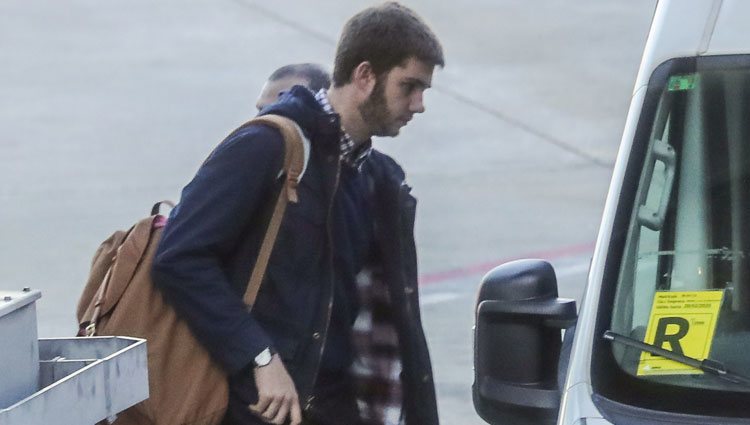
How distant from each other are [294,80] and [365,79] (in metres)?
1.16

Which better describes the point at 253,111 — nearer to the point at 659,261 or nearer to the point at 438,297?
the point at 438,297

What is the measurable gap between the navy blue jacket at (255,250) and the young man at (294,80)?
1.07 metres

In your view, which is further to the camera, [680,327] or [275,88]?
[275,88]

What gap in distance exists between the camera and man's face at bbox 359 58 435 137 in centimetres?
395

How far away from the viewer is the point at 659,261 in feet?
10.9

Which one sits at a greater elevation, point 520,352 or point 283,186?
point 283,186

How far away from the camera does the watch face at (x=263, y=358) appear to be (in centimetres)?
374

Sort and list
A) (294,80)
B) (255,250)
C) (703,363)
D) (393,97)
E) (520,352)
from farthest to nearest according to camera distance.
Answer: (294,80)
(393,97)
(255,250)
(520,352)
(703,363)

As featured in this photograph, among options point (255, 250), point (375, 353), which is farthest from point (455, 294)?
point (255, 250)

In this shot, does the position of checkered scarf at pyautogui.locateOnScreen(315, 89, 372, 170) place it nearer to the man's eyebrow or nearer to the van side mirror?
the man's eyebrow

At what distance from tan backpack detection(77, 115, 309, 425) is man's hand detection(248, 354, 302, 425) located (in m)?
0.13

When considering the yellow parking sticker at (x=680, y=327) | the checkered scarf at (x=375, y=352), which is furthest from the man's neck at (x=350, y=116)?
the yellow parking sticker at (x=680, y=327)

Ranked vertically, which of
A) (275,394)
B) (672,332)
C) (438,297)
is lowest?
(438,297)

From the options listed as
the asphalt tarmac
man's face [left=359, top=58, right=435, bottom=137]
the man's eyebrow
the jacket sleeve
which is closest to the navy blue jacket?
the jacket sleeve
